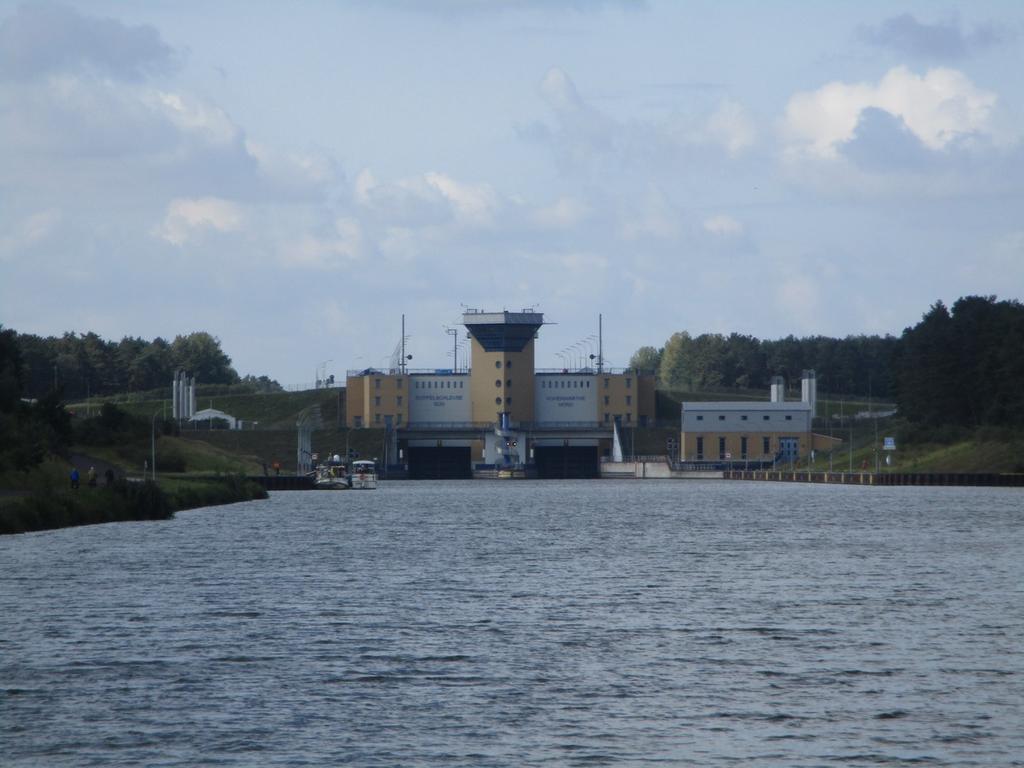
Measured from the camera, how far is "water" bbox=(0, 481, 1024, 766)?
23172 mm

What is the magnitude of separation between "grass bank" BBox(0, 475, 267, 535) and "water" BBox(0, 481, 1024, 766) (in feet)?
6.44

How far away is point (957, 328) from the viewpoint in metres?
156

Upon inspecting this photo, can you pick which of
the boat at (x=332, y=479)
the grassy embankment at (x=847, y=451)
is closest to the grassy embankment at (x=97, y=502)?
the grassy embankment at (x=847, y=451)

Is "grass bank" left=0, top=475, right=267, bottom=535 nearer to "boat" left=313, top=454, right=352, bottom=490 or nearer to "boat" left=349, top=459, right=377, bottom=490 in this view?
"boat" left=313, top=454, right=352, bottom=490

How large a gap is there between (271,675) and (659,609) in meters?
12.9

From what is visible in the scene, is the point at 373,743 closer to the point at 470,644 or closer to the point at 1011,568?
the point at 470,644

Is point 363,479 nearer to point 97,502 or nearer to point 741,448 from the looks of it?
point 741,448

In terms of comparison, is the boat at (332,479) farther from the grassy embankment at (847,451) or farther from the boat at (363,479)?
the grassy embankment at (847,451)

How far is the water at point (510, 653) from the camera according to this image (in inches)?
912

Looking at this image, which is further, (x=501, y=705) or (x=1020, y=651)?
(x=1020, y=651)

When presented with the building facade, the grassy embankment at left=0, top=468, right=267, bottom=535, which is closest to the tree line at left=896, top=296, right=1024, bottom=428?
the building facade

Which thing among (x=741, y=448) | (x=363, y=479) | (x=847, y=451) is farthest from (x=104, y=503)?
(x=741, y=448)

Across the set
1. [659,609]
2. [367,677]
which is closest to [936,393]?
[659,609]

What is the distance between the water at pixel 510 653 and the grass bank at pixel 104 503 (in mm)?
1963
